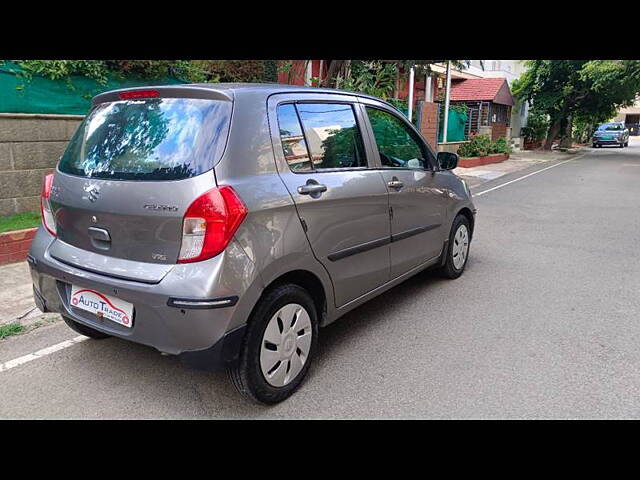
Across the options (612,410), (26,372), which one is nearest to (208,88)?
(26,372)

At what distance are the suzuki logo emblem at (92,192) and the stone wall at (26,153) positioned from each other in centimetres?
391

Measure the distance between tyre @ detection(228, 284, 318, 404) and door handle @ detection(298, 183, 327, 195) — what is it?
1.80ft

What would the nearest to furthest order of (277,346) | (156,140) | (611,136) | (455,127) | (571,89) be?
(156,140)
(277,346)
(455,127)
(571,89)
(611,136)

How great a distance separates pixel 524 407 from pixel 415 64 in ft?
28.8

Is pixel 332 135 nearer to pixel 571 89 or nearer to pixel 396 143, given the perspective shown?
pixel 396 143

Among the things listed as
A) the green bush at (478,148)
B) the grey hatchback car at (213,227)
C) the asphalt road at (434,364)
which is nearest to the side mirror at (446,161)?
the asphalt road at (434,364)

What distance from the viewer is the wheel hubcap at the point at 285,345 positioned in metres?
2.78

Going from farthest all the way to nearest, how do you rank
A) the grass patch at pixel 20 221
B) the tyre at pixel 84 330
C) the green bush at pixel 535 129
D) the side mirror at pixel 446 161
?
the green bush at pixel 535 129
the grass patch at pixel 20 221
the side mirror at pixel 446 161
the tyre at pixel 84 330

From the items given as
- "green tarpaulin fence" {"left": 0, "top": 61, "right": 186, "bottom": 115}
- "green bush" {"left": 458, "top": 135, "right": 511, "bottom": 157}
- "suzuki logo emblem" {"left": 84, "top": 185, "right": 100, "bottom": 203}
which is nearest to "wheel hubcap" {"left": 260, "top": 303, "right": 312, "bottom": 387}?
"suzuki logo emblem" {"left": 84, "top": 185, "right": 100, "bottom": 203}

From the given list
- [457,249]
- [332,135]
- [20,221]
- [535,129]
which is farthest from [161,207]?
[535,129]

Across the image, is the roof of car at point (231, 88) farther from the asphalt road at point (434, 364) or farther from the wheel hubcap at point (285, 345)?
the asphalt road at point (434, 364)

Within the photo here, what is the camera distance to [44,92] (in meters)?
6.26

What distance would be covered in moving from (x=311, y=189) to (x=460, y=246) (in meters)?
2.67

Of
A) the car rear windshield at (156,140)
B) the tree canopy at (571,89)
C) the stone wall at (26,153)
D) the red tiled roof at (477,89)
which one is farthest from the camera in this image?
the red tiled roof at (477,89)
